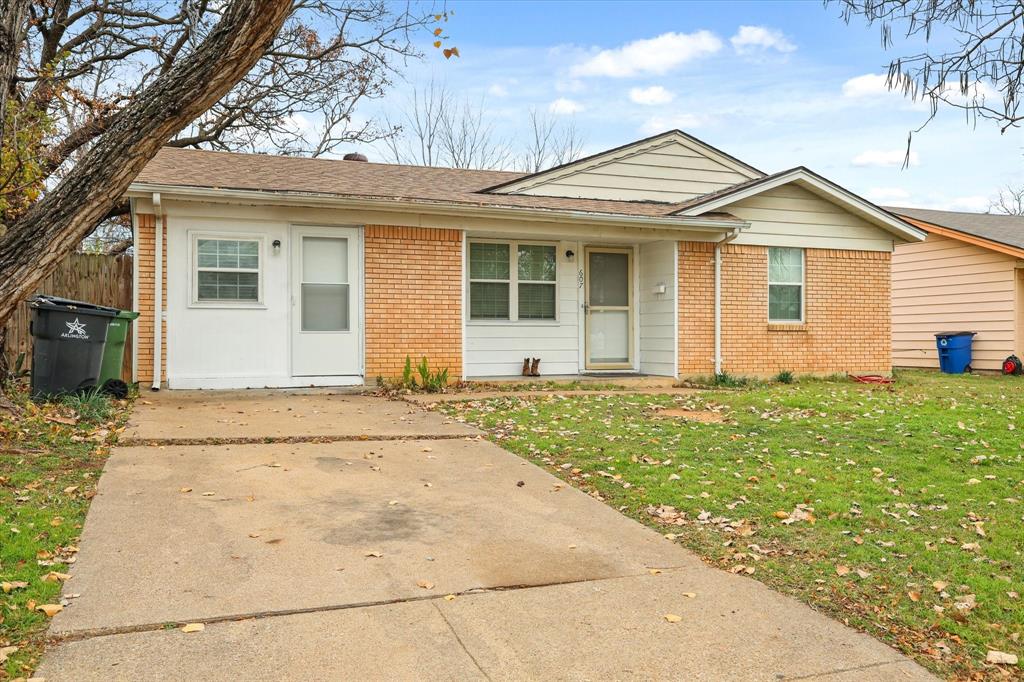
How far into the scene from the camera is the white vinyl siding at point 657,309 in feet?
44.2

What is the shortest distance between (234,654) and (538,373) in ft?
34.6

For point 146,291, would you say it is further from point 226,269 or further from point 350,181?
point 350,181

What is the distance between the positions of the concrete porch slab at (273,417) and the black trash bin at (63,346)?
2.50 ft

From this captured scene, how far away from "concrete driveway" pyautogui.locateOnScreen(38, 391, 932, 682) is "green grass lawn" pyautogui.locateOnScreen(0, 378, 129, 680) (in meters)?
0.11

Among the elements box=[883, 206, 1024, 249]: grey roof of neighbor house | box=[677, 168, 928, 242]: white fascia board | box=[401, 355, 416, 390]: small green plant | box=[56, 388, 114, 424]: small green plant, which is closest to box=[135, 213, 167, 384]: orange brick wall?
box=[56, 388, 114, 424]: small green plant

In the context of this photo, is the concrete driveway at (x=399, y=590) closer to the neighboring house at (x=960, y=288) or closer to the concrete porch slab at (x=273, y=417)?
the concrete porch slab at (x=273, y=417)

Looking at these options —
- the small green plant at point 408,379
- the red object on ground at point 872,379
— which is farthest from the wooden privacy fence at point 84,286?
the red object on ground at point 872,379

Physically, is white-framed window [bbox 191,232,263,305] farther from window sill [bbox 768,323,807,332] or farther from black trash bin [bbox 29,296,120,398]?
window sill [bbox 768,323,807,332]

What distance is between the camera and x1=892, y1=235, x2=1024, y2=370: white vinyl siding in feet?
58.5

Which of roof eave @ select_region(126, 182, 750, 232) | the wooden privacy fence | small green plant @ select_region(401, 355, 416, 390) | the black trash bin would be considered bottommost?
small green plant @ select_region(401, 355, 416, 390)

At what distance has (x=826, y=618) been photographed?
3725 mm

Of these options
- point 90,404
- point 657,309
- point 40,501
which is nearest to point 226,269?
point 90,404

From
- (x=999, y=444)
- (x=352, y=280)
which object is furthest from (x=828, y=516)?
(x=352, y=280)

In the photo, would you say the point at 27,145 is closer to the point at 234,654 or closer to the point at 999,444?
the point at 234,654
